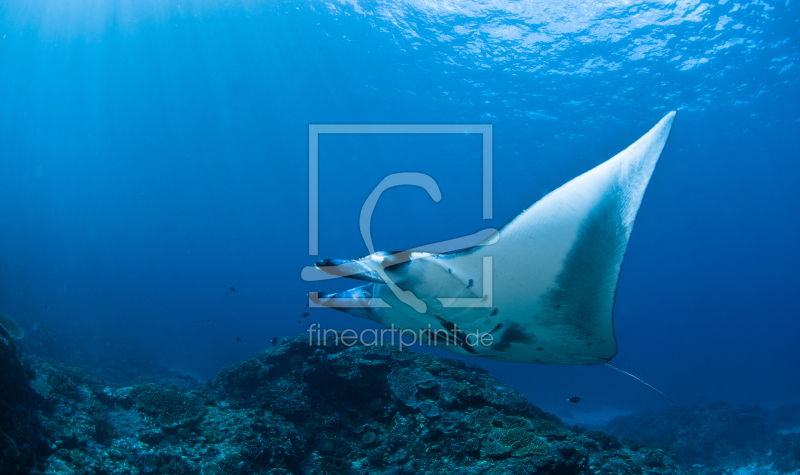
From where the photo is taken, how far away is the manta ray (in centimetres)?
177

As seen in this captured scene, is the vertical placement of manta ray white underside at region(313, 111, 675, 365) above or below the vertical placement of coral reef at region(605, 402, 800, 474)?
above

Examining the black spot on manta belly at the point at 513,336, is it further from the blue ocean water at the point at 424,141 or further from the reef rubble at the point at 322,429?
the blue ocean water at the point at 424,141

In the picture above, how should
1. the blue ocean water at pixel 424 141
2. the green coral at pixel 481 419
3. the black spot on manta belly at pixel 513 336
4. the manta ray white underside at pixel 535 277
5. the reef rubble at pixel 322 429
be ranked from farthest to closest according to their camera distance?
the blue ocean water at pixel 424 141, the green coral at pixel 481 419, the reef rubble at pixel 322 429, the black spot on manta belly at pixel 513 336, the manta ray white underside at pixel 535 277

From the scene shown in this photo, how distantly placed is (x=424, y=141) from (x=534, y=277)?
1116 inches

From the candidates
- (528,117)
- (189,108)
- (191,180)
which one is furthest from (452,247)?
(191,180)

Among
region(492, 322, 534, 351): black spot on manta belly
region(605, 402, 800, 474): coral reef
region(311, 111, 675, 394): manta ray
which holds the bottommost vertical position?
region(605, 402, 800, 474): coral reef

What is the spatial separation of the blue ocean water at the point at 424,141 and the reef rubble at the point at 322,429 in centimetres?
1051

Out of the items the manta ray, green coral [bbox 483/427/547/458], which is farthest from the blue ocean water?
the manta ray

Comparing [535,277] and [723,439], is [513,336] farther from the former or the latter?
[723,439]

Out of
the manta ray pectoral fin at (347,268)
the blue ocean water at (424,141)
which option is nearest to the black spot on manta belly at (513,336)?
the manta ray pectoral fin at (347,268)

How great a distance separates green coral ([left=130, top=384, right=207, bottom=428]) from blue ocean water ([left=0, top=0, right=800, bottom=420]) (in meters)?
10.0

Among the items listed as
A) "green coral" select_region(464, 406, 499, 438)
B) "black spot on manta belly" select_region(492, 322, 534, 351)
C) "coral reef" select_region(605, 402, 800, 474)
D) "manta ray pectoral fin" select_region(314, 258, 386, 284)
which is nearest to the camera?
"manta ray pectoral fin" select_region(314, 258, 386, 284)

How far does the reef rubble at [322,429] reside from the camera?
3.47 metres

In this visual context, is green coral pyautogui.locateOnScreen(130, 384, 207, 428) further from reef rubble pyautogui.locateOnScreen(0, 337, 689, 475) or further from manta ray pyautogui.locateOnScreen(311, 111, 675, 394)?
manta ray pyautogui.locateOnScreen(311, 111, 675, 394)
